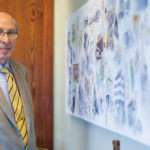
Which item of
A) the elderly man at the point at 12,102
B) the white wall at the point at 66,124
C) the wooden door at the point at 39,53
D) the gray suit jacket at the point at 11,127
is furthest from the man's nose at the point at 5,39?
the wooden door at the point at 39,53

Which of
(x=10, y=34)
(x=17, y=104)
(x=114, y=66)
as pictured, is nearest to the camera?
(x=114, y=66)

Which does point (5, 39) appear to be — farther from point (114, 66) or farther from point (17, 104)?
point (114, 66)

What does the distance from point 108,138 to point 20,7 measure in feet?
5.88

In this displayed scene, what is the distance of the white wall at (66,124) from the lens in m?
1.66

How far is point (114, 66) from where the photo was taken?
4.55 ft

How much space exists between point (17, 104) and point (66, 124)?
76cm

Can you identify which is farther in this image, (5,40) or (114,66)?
(5,40)

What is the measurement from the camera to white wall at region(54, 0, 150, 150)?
1656 millimetres

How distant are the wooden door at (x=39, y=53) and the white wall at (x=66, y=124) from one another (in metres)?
0.07

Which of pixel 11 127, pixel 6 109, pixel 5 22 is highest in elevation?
pixel 5 22

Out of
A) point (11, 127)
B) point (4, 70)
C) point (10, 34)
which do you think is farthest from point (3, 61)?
point (11, 127)

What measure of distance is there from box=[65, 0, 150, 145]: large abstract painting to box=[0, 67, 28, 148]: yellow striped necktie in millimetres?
423

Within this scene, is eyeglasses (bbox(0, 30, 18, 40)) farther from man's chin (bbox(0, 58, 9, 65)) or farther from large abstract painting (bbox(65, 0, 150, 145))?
large abstract painting (bbox(65, 0, 150, 145))

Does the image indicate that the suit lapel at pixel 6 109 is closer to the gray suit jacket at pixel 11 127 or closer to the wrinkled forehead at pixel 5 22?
the gray suit jacket at pixel 11 127
